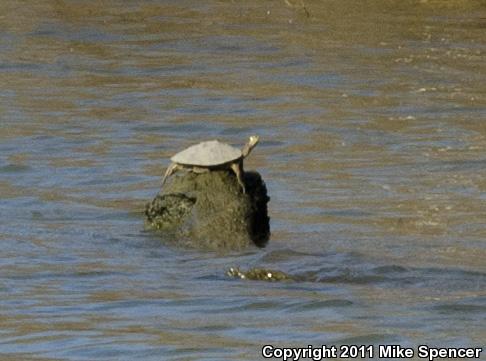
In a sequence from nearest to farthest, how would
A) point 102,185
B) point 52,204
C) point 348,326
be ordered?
point 348,326 < point 52,204 < point 102,185

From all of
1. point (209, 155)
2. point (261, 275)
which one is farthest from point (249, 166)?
point (261, 275)

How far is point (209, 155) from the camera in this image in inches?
370

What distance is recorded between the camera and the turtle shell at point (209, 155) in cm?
932

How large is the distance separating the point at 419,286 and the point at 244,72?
7.88 metres

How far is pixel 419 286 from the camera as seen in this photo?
8352mm

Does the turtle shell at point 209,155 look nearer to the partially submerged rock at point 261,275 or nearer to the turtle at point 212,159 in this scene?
the turtle at point 212,159

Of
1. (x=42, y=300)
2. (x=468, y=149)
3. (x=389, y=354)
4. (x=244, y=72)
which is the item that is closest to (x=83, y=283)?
(x=42, y=300)

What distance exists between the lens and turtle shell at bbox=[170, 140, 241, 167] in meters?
9.32

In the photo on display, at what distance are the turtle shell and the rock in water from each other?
12cm

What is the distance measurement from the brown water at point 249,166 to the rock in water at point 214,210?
0.16 m

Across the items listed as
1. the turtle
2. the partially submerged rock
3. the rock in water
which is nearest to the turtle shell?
the turtle

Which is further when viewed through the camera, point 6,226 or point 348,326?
point 6,226

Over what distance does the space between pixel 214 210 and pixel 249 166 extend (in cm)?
279

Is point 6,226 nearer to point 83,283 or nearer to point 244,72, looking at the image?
point 83,283
